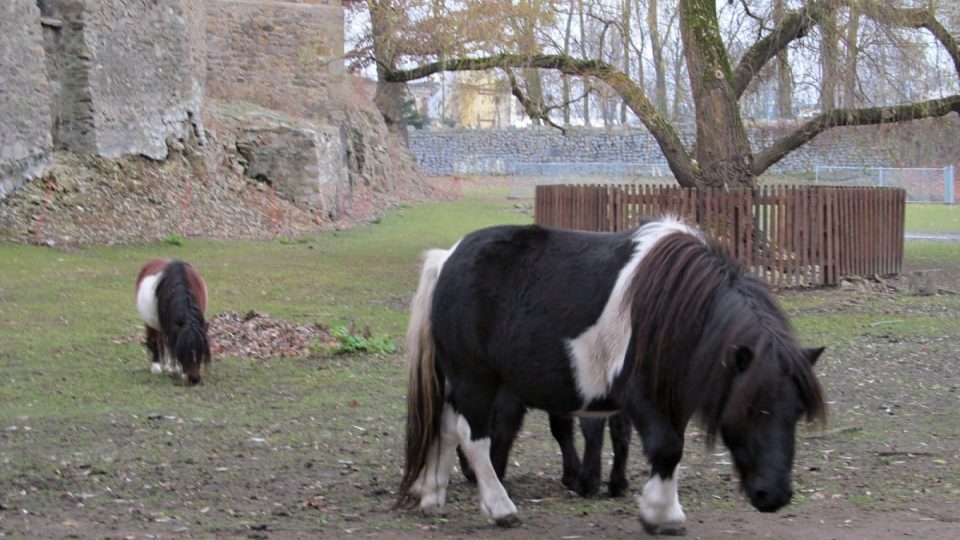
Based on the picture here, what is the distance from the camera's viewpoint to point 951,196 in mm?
44438

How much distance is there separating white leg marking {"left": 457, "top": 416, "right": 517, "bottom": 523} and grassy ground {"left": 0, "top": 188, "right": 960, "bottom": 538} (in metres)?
0.13

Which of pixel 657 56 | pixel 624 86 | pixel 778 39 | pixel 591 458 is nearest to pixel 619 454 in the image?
pixel 591 458

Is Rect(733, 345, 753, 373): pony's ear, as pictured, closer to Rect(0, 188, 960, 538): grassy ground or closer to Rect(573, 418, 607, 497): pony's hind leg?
Rect(0, 188, 960, 538): grassy ground

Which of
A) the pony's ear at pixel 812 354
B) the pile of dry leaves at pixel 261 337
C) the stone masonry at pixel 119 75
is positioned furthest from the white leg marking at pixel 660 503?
the stone masonry at pixel 119 75

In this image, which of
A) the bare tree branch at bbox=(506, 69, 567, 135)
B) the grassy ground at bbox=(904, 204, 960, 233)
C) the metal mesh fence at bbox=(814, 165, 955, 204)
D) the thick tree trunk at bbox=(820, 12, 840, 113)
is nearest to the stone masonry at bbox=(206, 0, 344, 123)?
the bare tree branch at bbox=(506, 69, 567, 135)

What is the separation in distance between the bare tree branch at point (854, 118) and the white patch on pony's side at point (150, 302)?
38.2 ft

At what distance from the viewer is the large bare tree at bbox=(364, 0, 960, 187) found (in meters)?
17.9

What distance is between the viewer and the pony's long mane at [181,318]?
9602 millimetres

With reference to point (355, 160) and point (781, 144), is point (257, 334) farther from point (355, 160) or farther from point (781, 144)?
point (355, 160)

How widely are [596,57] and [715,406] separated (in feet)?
50.6

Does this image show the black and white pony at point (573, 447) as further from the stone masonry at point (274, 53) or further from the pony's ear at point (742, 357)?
the stone masonry at point (274, 53)

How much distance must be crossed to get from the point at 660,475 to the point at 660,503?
149 millimetres

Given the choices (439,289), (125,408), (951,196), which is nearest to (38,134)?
(125,408)

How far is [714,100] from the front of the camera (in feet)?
59.5
